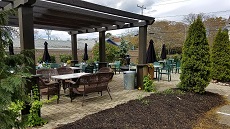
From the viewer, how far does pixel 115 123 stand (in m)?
3.40

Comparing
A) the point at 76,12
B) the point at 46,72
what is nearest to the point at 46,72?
the point at 46,72

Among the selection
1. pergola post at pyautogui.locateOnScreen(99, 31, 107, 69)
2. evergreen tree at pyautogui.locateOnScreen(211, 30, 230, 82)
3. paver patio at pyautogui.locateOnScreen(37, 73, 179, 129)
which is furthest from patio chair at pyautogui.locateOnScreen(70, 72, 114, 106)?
evergreen tree at pyautogui.locateOnScreen(211, 30, 230, 82)

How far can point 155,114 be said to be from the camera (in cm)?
390

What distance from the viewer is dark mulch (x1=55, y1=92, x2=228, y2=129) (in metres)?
3.36

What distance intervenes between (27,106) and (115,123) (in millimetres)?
1751

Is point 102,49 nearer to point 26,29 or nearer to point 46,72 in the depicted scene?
point 46,72

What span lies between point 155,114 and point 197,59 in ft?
8.71

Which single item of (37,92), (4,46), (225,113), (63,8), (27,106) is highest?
(63,8)

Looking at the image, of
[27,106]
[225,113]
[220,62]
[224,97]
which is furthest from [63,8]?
[220,62]

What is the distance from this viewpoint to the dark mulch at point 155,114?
11.0 feet

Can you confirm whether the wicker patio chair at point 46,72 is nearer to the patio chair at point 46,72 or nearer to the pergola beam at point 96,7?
the patio chair at point 46,72

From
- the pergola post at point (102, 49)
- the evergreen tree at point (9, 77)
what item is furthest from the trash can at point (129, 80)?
the evergreen tree at point (9, 77)

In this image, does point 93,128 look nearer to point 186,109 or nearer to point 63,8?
point 186,109

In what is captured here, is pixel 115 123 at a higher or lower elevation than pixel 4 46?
lower
